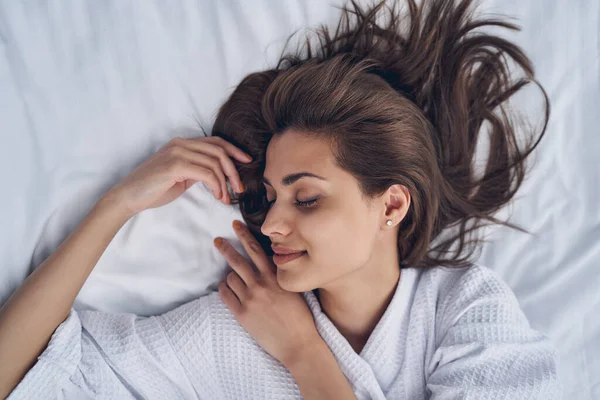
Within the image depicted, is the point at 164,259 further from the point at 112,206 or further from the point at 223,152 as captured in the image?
the point at 223,152

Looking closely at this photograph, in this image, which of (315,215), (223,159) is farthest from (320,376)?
(223,159)

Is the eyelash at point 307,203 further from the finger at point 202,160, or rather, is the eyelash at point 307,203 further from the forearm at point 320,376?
the forearm at point 320,376

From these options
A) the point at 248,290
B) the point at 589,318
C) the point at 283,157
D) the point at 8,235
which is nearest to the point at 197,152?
the point at 283,157

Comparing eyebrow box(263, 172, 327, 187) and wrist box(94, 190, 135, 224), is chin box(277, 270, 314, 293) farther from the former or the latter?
wrist box(94, 190, 135, 224)

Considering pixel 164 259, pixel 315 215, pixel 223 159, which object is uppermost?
pixel 223 159

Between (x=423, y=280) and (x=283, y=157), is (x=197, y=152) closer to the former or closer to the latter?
(x=283, y=157)

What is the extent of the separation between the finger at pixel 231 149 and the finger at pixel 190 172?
0.30ft

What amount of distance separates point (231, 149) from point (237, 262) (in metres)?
0.37

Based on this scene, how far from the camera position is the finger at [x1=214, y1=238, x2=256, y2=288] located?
187 centimetres

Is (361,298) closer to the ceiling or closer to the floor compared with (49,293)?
closer to the floor

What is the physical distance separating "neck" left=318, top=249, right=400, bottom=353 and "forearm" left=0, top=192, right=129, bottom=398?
69cm

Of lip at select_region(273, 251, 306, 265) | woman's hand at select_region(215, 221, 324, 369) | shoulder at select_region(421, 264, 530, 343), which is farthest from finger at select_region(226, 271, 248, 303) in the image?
shoulder at select_region(421, 264, 530, 343)

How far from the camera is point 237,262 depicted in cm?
189

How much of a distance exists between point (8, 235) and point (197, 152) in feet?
1.97
